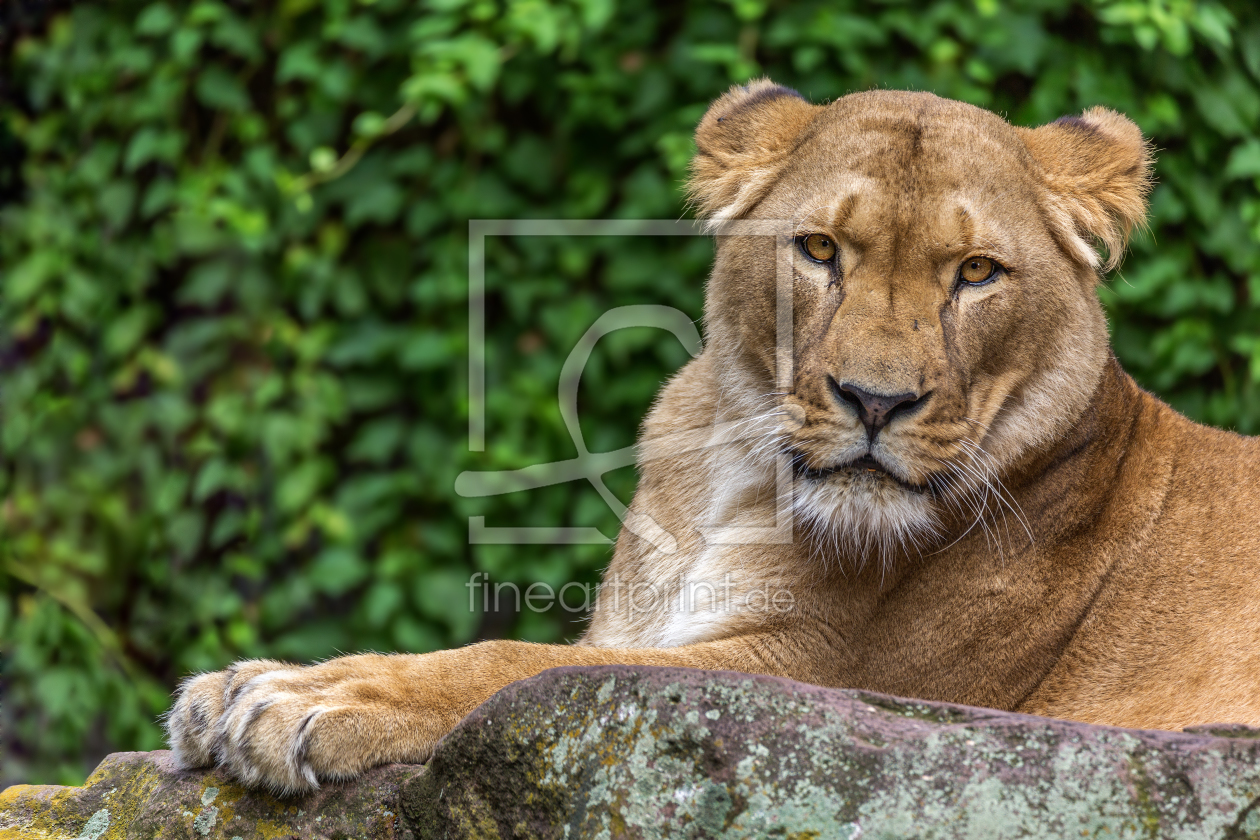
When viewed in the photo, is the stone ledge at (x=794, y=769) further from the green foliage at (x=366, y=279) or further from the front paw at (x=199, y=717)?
the green foliage at (x=366, y=279)

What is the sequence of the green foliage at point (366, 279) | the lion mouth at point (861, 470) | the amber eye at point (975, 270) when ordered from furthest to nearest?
1. the green foliage at point (366, 279)
2. the amber eye at point (975, 270)
3. the lion mouth at point (861, 470)

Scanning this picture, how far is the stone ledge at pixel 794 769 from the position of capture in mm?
1782

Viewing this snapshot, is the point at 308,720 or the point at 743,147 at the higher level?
the point at 743,147

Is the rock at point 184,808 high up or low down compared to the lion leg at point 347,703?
down

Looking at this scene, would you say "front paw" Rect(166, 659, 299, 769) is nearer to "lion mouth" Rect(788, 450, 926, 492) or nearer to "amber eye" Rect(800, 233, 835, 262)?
"lion mouth" Rect(788, 450, 926, 492)

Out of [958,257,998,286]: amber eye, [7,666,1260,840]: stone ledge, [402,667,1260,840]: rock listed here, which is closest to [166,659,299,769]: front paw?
[7,666,1260,840]: stone ledge

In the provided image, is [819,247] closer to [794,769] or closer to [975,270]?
[975,270]

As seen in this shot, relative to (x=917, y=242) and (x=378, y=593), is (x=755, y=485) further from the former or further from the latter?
(x=378, y=593)

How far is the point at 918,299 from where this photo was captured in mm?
2666

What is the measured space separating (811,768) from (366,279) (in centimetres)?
362

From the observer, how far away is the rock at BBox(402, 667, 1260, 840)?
1781mm

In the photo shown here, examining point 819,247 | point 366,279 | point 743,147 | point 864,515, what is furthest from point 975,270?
point 366,279

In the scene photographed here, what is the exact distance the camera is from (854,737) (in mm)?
1895

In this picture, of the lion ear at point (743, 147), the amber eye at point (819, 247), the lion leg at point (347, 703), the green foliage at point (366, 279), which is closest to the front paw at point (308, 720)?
the lion leg at point (347, 703)
